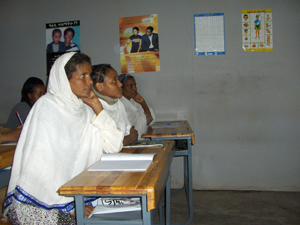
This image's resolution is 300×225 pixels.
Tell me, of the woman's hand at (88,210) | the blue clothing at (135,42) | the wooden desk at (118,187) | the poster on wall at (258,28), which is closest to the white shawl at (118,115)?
the woman's hand at (88,210)

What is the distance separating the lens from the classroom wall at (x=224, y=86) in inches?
125

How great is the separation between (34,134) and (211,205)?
7.44 feet

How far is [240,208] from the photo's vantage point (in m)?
2.73

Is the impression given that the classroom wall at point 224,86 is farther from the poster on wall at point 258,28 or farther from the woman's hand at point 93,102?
the woman's hand at point 93,102

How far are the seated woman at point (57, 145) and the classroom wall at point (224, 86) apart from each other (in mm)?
1892

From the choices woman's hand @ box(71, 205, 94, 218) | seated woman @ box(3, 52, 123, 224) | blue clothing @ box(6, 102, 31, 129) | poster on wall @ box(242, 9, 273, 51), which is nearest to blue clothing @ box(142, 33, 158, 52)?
poster on wall @ box(242, 9, 273, 51)

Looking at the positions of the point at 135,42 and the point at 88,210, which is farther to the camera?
the point at 135,42

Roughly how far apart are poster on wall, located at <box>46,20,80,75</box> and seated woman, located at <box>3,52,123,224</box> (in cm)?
215

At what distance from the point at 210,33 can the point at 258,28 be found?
1.96 ft

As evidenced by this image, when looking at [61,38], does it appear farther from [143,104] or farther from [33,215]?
[33,215]

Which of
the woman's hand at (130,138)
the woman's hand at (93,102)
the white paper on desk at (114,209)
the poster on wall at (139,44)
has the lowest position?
the white paper on desk at (114,209)

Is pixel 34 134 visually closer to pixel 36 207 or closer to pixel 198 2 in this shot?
pixel 36 207

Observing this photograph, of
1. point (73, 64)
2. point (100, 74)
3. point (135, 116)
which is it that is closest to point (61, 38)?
point (135, 116)

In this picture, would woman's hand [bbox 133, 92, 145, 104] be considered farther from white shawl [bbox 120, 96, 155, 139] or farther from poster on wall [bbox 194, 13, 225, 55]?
poster on wall [bbox 194, 13, 225, 55]
